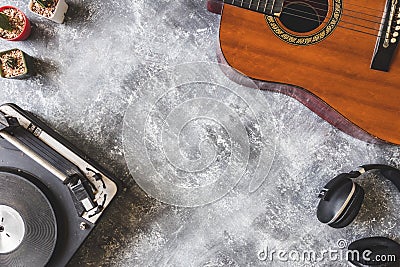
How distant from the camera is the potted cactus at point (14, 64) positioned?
1.98 m

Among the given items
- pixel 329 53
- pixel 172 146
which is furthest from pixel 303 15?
pixel 172 146

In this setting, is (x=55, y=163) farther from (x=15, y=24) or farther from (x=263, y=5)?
(x=263, y=5)

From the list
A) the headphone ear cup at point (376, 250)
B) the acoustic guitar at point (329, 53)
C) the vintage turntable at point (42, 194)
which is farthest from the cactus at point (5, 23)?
the headphone ear cup at point (376, 250)

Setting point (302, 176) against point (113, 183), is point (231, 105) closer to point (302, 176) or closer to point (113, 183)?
point (302, 176)

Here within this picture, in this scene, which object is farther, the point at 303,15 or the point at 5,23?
the point at 5,23


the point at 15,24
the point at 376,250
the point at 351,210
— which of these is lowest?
the point at 376,250

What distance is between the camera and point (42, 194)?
6.17ft

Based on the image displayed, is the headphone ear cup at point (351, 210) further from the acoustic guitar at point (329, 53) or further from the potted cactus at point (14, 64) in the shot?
the potted cactus at point (14, 64)

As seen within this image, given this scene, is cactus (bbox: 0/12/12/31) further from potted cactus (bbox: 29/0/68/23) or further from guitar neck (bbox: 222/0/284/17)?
guitar neck (bbox: 222/0/284/17)

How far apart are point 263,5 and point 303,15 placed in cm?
15

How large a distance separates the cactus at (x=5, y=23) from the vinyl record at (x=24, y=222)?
1.68ft

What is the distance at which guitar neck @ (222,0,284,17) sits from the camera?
171 centimetres

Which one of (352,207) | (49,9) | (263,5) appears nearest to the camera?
(263,5)

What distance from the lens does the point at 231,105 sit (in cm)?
202
